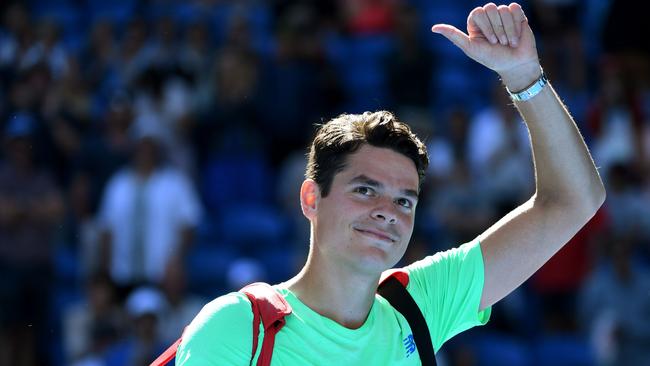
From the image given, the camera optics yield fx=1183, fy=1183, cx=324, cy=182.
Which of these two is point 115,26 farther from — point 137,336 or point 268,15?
point 137,336

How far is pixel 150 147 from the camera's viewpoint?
9359 mm

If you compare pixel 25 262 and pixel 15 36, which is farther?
pixel 15 36

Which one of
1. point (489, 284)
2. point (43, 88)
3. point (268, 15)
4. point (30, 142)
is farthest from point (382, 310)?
point (268, 15)

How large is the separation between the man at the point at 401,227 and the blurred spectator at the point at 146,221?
5.91 metres

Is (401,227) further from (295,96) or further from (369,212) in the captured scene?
(295,96)

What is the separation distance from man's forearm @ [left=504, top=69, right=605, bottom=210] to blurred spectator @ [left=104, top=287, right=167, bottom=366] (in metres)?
4.92

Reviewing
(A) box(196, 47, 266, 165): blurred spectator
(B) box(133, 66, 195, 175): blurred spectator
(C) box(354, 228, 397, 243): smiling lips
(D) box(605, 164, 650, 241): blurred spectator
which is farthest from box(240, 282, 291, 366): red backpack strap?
(B) box(133, 66, 195, 175): blurred spectator

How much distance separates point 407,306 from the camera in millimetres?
3375

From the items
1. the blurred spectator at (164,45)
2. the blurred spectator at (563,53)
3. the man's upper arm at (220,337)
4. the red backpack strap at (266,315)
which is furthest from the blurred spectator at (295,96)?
the man's upper arm at (220,337)

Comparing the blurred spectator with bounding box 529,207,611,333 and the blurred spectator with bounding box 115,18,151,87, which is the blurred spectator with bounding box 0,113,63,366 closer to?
the blurred spectator with bounding box 115,18,151,87

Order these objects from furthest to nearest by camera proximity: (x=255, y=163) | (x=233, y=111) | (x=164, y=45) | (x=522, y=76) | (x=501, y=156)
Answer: (x=164, y=45) → (x=233, y=111) → (x=255, y=163) → (x=501, y=156) → (x=522, y=76)

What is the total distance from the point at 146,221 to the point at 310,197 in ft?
19.9

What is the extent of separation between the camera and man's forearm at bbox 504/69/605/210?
3387 mm

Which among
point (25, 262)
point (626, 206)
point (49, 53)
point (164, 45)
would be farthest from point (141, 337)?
point (49, 53)
